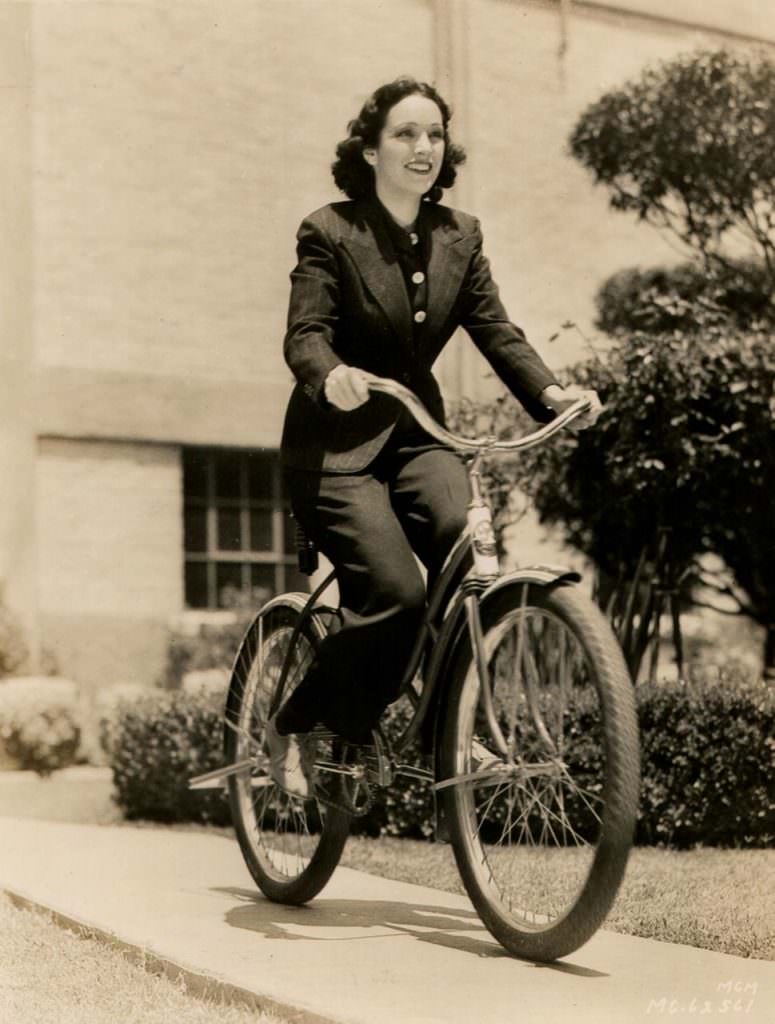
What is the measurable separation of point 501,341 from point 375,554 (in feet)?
2.51

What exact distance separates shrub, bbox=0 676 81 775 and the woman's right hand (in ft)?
23.4

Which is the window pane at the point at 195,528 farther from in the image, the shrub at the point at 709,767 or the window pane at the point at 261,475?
the shrub at the point at 709,767

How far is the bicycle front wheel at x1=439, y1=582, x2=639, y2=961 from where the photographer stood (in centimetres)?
334

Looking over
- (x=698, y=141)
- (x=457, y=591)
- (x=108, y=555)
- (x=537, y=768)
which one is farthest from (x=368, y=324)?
(x=108, y=555)

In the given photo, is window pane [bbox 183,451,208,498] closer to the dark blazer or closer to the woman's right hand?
the dark blazer

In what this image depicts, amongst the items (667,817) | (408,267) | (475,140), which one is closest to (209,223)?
(475,140)

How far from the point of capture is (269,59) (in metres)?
12.4

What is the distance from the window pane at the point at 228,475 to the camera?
12.7m

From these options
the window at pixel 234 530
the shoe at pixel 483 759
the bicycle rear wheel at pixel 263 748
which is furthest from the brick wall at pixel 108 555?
the shoe at pixel 483 759

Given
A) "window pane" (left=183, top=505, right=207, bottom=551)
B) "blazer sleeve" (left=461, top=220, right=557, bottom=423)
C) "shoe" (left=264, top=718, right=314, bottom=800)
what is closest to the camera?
"blazer sleeve" (left=461, top=220, right=557, bottom=423)

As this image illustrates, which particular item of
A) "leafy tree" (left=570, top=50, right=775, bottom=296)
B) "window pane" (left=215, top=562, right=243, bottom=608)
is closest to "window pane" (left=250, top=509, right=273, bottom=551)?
"window pane" (left=215, top=562, right=243, bottom=608)

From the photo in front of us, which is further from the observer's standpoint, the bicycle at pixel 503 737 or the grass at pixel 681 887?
the grass at pixel 681 887

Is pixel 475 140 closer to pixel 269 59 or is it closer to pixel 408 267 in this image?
pixel 269 59

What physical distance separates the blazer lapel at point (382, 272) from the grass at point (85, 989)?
5.97ft
